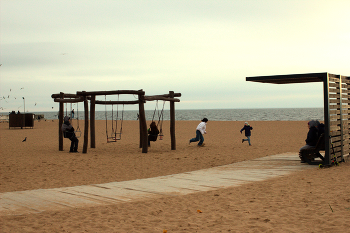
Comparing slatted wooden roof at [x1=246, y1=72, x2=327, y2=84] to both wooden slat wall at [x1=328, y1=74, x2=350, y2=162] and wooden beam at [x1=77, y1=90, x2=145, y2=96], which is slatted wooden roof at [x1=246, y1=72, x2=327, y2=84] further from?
wooden beam at [x1=77, y1=90, x2=145, y2=96]

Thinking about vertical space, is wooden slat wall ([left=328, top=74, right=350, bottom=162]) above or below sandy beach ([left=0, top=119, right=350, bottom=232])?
above

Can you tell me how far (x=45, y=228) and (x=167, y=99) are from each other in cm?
1112

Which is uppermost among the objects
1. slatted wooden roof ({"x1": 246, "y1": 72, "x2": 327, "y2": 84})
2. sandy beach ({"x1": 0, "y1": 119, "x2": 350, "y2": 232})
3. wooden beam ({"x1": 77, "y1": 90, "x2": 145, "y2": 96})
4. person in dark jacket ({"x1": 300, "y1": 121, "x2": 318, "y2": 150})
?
slatted wooden roof ({"x1": 246, "y1": 72, "x2": 327, "y2": 84})

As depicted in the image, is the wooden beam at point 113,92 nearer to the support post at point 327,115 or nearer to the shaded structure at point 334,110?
the shaded structure at point 334,110

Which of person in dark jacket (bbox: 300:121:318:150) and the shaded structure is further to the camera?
person in dark jacket (bbox: 300:121:318:150)

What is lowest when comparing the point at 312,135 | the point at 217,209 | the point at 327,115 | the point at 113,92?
the point at 217,209

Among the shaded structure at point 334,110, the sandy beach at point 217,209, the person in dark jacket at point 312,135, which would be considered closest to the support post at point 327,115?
the shaded structure at point 334,110

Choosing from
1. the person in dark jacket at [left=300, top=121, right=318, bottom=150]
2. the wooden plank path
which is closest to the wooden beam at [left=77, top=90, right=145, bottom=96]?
the wooden plank path

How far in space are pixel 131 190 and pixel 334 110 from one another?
629 centimetres

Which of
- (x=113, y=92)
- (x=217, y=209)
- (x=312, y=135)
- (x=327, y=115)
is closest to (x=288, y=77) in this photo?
(x=327, y=115)

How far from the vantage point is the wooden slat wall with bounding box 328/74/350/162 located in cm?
995

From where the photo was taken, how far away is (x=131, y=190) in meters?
7.32

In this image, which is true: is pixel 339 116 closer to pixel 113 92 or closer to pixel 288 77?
pixel 288 77

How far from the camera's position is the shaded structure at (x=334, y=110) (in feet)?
31.7
